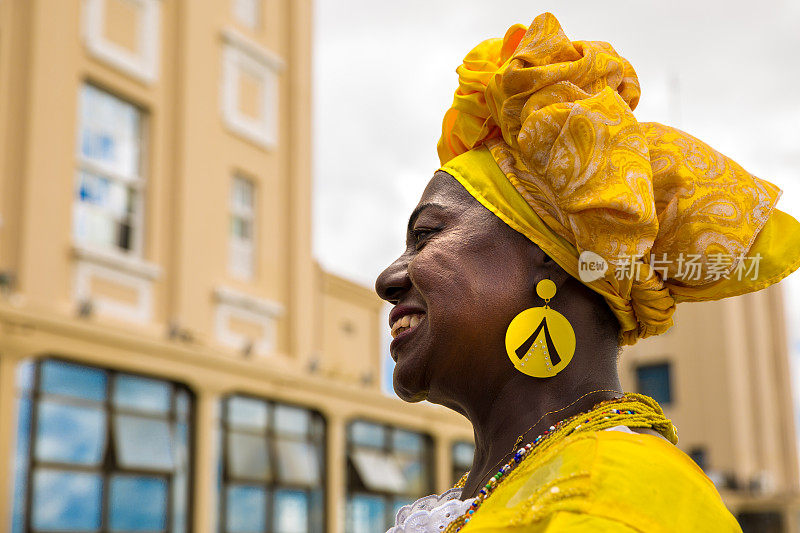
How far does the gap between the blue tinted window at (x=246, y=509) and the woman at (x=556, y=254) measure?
10397 mm

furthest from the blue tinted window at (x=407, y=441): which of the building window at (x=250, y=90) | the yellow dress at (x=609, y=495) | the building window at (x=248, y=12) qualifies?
the yellow dress at (x=609, y=495)

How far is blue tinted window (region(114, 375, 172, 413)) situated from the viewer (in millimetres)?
10438

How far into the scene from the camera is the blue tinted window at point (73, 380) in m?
9.59

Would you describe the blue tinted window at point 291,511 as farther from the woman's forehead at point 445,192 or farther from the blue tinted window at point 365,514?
the woman's forehead at point 445,192

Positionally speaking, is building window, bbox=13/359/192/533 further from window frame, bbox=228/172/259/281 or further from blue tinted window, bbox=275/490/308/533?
window frame, bbox=228/172/259/281

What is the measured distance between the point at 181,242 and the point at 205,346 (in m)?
1.26

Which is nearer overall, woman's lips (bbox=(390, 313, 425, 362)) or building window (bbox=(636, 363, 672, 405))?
woman's lips (bbox=(390, 313, 425, 362))

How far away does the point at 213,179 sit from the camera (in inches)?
494

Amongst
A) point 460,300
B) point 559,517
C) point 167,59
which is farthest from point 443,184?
point 167,59

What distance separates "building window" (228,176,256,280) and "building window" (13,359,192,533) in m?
2.26

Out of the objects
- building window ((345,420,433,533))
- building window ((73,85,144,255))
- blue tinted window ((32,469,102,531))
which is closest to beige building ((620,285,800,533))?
building window ((345,420,433,533))

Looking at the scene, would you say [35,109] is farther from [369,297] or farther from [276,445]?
[369,297]

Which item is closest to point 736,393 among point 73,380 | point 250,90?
point 250,90

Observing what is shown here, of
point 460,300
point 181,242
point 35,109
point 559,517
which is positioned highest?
point 35,109
